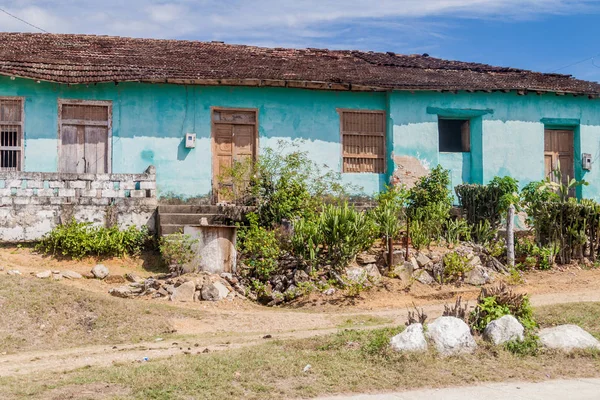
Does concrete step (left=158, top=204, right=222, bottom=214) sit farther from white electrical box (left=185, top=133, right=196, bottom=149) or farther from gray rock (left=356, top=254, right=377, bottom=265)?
gray rock (left=356, top=254, right=377, bottom=265)

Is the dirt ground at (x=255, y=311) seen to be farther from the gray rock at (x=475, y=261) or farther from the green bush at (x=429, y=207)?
the green bush at (x=429, y=207)

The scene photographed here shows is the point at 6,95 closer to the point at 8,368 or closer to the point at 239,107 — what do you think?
the point at 239,107

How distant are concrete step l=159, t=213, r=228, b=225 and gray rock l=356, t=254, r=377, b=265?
318cm

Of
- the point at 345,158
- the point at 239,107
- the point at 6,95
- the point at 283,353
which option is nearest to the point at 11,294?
the point at 283,353

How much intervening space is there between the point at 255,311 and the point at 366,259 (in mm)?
2581

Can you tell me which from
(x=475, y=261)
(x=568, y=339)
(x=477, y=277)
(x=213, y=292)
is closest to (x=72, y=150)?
(x=213, y=292)

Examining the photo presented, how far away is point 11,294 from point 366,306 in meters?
5.58

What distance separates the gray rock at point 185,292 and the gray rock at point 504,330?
17.2 feet

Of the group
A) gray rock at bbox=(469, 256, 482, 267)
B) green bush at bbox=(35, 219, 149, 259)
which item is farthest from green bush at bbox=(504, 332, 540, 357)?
green bush at bbox=(35, 219, 149, 259)

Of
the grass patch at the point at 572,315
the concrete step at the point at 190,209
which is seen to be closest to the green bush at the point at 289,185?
the concrete step at the point at 190,209

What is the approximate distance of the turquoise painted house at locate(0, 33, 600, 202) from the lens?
Result: 1606 cm

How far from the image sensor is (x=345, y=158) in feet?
58.6

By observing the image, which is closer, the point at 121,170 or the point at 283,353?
the point at 283,353

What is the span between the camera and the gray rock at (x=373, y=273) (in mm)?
13062
